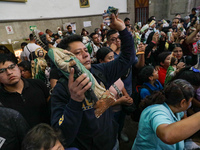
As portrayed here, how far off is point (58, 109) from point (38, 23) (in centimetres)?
679

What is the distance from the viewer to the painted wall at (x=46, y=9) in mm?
5359

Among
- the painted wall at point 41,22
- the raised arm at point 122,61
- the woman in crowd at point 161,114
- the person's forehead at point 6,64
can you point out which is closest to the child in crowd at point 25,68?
the person's forehead at point 6,64

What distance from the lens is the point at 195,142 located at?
1.58 meters

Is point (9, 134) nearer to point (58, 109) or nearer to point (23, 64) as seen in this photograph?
point (58, 109)

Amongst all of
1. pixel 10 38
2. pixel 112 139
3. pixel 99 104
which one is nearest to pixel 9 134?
pixel 99 104

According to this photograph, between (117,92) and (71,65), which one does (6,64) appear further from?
(117,92)

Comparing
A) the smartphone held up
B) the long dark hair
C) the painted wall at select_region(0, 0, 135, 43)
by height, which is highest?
the painted wall at select_region(0, 0, 135, 43)

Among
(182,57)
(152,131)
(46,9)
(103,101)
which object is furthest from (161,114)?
(46,9)

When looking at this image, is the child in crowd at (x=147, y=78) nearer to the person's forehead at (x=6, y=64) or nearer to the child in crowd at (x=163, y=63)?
the child in crowd at (x=163, y=63)

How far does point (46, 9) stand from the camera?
6.56 meters

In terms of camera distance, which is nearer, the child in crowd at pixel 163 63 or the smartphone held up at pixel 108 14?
the smartphone held up at pixel 108 14

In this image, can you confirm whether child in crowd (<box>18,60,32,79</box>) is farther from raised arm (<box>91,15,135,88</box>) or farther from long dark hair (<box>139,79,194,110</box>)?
long dark hair (<box>139,79,194,110</box>)

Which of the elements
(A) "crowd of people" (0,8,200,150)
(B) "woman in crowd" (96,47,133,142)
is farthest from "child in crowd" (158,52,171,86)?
(B) "woman in crowd" (96,47,133,142)

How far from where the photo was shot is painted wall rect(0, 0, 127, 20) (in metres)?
5.36
